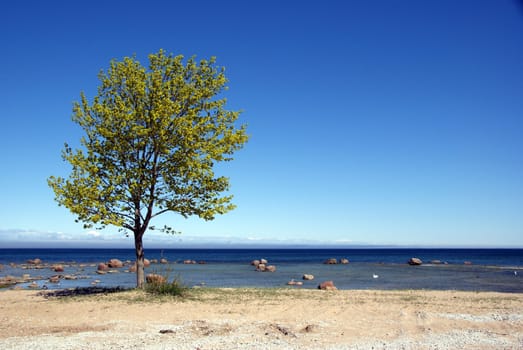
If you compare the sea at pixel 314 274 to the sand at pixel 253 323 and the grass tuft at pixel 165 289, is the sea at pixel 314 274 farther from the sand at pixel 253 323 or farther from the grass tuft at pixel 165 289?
the sand at pixel 253 323

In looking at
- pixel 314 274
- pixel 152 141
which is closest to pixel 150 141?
pixel 152 141

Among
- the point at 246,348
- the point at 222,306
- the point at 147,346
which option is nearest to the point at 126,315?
the point at 222,306

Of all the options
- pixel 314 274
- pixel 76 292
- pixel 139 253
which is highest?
pixel 139 253

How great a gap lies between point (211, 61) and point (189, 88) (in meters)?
2.27

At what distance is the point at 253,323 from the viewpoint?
14.5 metres

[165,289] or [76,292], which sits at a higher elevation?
[165,289]

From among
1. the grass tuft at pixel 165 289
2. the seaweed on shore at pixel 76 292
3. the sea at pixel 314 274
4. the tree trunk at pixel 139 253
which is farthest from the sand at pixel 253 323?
the sea at pixel 314 274

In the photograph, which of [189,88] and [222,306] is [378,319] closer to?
[222,306]

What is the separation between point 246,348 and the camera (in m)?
11.1

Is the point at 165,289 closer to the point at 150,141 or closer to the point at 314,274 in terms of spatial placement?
the point at 150,141

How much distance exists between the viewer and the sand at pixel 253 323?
11672 mm

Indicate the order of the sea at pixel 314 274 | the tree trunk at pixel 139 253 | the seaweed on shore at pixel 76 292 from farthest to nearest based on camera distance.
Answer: the sea at pixel 314 274 < the tree trunk at pixel 139 253 < the seaweed on shore at pixel 76 292

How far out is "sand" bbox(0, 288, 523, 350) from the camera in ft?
38.3

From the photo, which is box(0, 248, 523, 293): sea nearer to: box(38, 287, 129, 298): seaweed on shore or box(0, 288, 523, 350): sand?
box(38, 287, 129, 298): seaweed on shore
